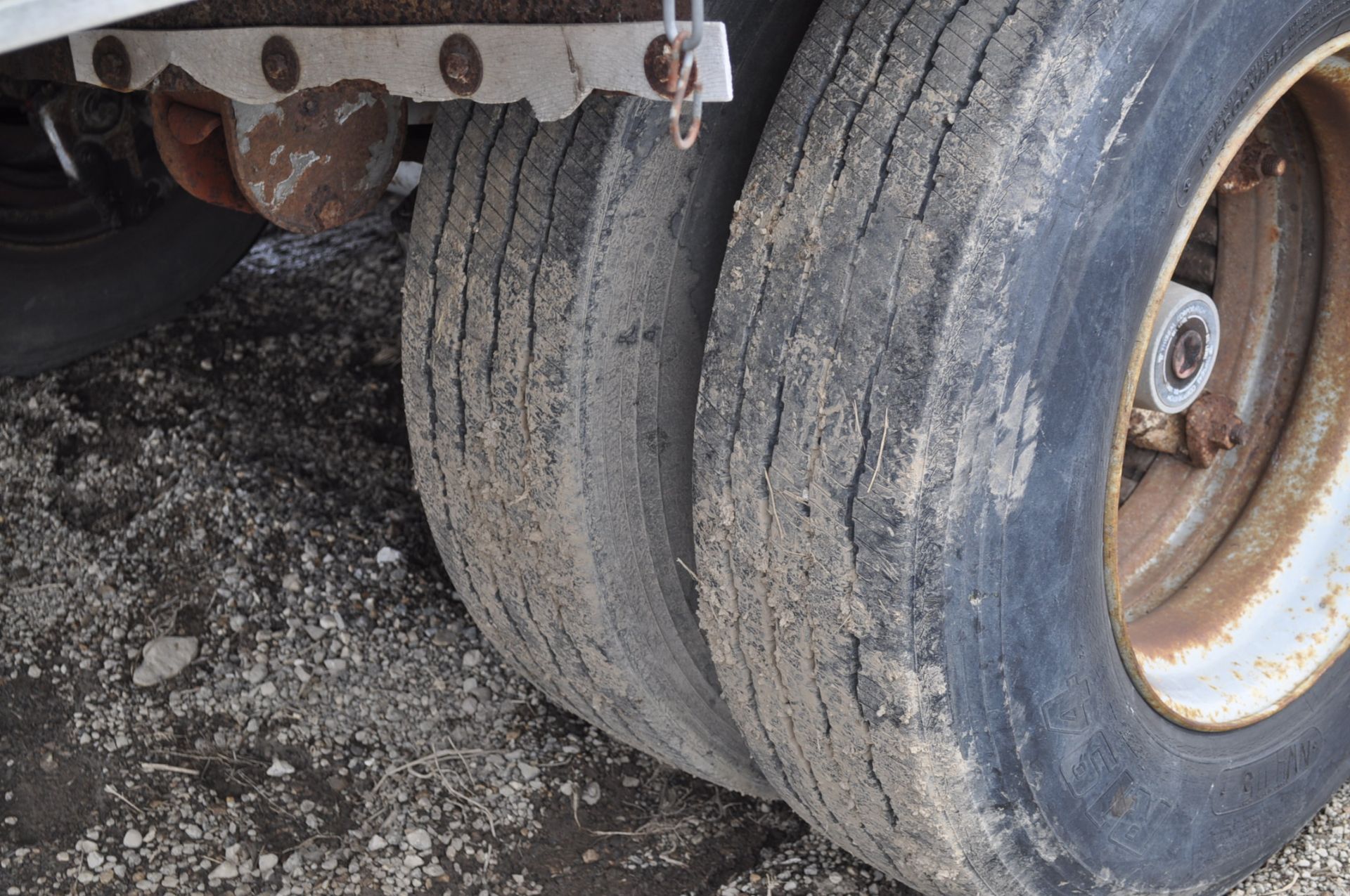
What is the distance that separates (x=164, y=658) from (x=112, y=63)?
1.18 meters

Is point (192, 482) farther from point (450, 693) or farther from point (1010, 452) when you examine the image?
point (1010, 452)

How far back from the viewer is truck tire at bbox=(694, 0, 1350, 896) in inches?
47.0

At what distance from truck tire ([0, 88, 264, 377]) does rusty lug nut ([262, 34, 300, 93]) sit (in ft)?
5.19

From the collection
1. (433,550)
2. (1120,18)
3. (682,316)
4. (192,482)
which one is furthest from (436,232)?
(192,482)

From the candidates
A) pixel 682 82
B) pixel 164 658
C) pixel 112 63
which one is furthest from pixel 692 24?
pixel 164 658

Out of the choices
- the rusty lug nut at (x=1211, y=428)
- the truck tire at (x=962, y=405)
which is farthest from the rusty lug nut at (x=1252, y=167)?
the rusty lug nut at (x=1211, y=428)

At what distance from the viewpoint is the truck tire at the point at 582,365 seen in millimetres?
1427

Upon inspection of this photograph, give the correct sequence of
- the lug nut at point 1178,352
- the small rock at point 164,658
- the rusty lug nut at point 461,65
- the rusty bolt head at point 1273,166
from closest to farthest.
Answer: the rusty lug nut at point 461,65 < the lug nut at point 1178,352 < the rusty bolt head at point 1273,166 < the small rock at point 164,658

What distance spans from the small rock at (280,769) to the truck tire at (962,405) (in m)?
0.83

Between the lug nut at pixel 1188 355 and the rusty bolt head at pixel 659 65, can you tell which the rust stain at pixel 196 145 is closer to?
the rusty bolt head at pixel 659 65

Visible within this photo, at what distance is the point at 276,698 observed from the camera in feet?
6.99

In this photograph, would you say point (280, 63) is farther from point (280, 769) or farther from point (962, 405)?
point (280, 769)

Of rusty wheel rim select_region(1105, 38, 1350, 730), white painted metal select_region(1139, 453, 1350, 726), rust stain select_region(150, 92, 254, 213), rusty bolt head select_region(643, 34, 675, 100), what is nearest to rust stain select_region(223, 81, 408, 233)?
rust stain select_region(150, 92, 254, 213)

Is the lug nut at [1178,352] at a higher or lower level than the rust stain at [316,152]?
lower
